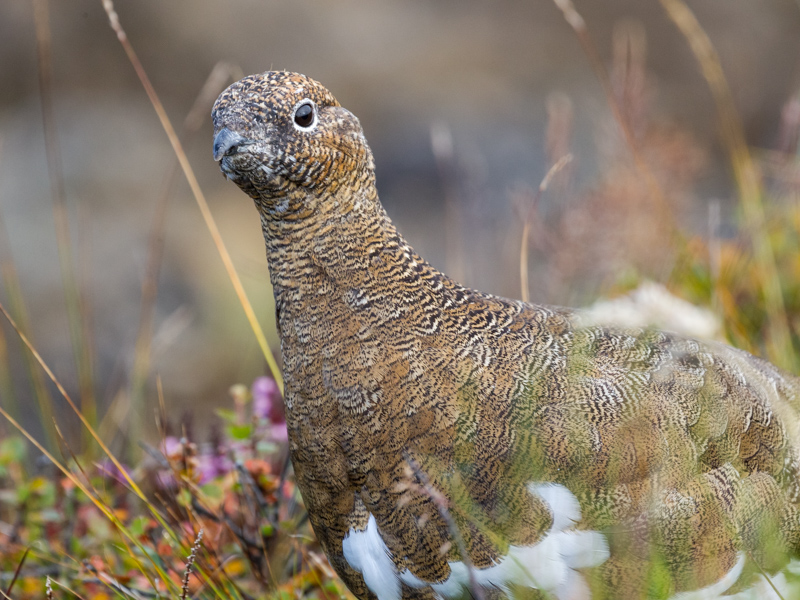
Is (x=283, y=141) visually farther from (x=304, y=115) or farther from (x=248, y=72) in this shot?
(x=248, y=72)

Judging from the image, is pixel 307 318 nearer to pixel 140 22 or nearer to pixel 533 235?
pixel 533 235

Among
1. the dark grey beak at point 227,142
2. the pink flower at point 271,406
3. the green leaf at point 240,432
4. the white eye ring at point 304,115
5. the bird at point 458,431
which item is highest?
the white eye ring at point 304,115

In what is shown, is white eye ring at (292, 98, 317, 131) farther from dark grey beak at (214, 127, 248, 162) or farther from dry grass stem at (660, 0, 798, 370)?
dry grass stem at (660, 0, 798, 370)

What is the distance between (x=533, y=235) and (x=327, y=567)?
2147 mm

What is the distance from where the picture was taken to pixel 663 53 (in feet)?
30.2

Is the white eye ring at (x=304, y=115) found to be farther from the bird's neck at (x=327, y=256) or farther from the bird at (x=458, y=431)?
the bird's neck at (x=327, y=256)

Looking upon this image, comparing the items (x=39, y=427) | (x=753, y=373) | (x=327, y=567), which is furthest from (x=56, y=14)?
(x=753, y=373)

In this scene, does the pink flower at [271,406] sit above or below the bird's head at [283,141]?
below

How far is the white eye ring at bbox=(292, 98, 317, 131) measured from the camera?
210 cm

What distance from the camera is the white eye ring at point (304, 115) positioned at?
2102 mm

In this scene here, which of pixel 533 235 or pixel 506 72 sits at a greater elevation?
pixel 506 72

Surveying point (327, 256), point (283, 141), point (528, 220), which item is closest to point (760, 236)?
point (528, 220)

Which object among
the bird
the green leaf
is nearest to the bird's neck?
the bird

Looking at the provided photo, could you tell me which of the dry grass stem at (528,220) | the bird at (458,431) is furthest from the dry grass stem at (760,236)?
the bird at (458,431)
